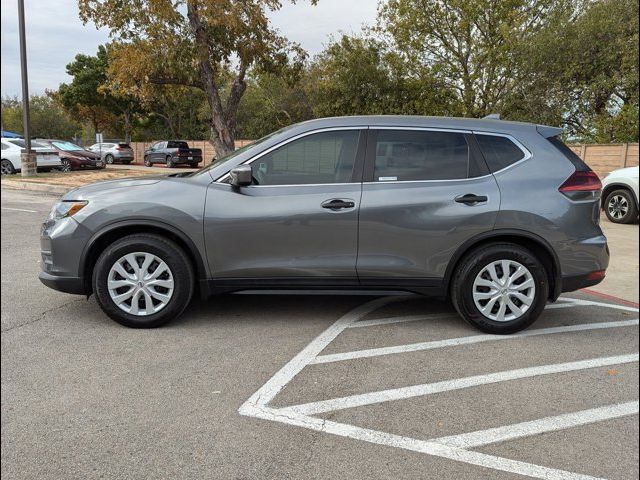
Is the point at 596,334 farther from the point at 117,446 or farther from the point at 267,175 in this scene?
the point at 117,446

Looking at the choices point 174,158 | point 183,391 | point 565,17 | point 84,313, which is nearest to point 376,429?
point 183,391

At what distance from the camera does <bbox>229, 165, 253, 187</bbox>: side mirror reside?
403 centimetres

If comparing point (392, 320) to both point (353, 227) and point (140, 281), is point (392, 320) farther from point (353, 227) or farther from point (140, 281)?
point (140, 281)

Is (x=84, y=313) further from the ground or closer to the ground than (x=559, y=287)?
closer to the ground

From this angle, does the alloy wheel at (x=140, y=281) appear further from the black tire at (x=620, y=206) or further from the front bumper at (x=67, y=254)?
the black tire at (x=620, y=206)

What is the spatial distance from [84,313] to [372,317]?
250 centimetres

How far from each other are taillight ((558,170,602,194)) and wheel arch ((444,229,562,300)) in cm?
44

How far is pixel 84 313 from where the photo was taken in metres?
4.58

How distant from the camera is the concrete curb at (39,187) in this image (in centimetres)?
1512

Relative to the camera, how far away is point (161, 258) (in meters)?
4.16

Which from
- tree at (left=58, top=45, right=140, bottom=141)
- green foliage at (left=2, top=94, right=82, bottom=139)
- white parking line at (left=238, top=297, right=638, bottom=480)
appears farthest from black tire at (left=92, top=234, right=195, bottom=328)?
green foliage at (left=2, top=94, right=82, bottom=139)

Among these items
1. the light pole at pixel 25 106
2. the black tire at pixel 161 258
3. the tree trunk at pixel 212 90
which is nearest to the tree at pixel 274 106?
the tree trunk at pixel 212 90

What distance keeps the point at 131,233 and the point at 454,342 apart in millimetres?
2692

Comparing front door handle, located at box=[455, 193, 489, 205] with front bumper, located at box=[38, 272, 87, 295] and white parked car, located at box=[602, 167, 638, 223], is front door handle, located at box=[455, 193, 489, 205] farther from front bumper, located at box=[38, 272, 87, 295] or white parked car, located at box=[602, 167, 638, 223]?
white parked car, located at box=[602, 167, 638, 223]
